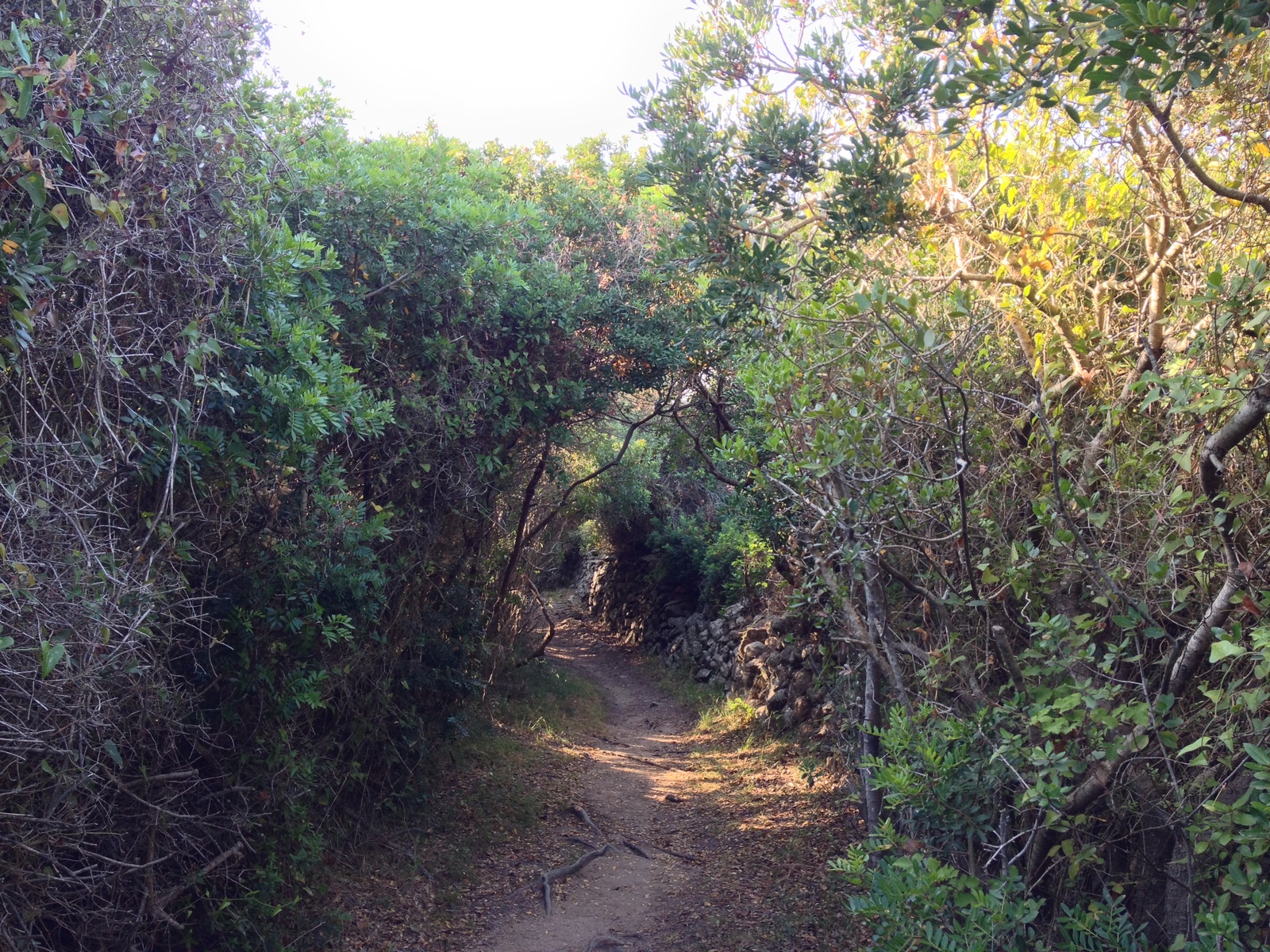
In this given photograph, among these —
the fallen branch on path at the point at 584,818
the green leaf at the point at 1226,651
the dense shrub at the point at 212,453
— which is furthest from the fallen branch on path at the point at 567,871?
the green leaf at the point at 1226,651

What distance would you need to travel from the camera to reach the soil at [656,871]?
21.0 ft

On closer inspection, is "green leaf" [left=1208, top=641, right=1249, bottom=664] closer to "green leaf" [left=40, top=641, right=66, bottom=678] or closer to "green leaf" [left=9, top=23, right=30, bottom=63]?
"green leaf" [left=40, top=641, right=66, bottom=678]

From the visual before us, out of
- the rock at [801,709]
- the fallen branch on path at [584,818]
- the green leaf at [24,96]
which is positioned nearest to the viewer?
the green leaf at [24,96]

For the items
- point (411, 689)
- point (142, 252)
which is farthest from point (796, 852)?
point (142, 252)

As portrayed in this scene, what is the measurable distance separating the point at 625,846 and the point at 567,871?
3.12 ft

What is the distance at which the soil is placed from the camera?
641cm

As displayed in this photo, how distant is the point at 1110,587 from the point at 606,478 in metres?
13.1

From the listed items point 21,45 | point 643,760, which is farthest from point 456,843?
point 21,45

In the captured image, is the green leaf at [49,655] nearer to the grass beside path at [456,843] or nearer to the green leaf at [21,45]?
the green leaf at [21,45]

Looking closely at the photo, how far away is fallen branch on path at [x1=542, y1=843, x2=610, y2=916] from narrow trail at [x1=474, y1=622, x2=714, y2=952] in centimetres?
5

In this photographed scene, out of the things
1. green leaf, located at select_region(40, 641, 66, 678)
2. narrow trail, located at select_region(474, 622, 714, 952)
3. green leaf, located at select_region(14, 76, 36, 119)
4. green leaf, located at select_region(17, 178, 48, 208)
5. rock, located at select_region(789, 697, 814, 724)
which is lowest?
narrow trail, located at select_region(474, 622, 714, 952)

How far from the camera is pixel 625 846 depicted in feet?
27.7

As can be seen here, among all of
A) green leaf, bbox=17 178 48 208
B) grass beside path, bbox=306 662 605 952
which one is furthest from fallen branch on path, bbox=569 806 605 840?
green leaf, bbox=17 178 48 208

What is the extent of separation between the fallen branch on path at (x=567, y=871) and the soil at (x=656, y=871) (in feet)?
0.19
